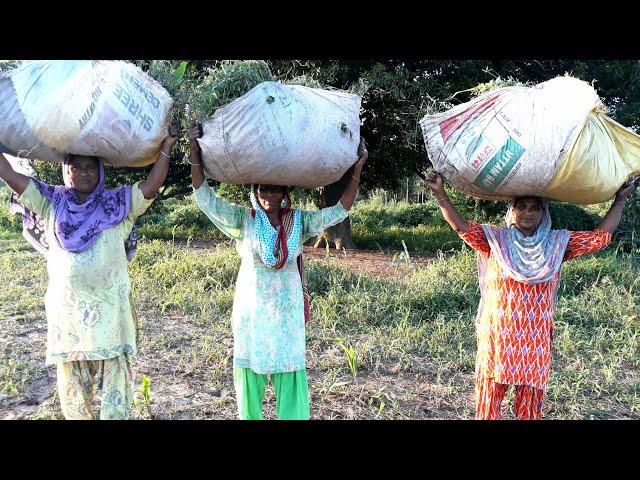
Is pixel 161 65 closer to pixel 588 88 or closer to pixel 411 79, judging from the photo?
pixel 588 88

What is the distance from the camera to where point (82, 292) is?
2564mm

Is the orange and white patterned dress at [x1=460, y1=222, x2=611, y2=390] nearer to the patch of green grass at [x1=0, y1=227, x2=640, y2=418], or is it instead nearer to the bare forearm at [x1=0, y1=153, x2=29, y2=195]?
the patch of green grass at [x1=0, y1=227, x2=640, y2=418]

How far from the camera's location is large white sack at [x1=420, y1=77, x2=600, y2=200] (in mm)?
2453

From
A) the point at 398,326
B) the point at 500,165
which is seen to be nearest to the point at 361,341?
the point at 398,326

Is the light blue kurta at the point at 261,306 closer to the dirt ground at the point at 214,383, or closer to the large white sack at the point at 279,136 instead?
the large white sack at the point at 279,136

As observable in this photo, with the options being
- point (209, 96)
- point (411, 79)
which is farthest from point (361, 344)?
point (411, 79)

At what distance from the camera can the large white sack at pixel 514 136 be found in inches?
96.6

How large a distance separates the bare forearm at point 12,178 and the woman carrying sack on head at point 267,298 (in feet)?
2.41

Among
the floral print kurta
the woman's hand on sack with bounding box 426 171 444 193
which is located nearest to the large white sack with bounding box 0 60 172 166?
the floral print kurta

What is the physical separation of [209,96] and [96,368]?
4.48ft

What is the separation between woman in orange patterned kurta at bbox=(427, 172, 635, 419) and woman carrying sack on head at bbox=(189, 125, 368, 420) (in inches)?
29.6

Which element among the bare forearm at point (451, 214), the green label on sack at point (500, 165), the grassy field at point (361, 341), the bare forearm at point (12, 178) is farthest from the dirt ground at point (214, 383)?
the green label on sack at point (500, 165)

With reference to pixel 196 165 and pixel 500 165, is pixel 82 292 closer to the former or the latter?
pixel 196 165

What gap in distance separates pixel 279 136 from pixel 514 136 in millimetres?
1012
